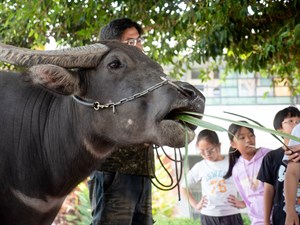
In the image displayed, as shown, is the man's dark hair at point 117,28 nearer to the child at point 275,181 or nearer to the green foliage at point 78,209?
the child at point 275,181

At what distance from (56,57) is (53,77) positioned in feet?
0.54

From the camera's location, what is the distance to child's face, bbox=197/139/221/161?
8.01m

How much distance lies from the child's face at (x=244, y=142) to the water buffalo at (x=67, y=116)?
2.84 m

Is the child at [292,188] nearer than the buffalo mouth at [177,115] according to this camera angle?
No

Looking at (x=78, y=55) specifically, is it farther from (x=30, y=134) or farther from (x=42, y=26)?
(x=42, y=26)

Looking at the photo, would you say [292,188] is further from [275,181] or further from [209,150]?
[209,150]

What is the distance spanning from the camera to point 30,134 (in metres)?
4.68

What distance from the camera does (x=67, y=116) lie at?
4.69m

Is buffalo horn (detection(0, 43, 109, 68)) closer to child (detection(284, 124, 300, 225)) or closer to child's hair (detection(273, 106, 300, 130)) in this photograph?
child (detection(284, 124, 300, 225))

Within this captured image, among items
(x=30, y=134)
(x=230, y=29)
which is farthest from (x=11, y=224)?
(x=230, y=29)

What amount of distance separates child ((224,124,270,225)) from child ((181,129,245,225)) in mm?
353

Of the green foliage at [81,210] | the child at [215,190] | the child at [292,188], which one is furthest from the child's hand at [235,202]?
the green foliage at [81,210]

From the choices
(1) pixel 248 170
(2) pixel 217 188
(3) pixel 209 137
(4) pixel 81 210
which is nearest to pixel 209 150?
(3) pixel 209 137

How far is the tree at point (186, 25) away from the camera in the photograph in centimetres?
797
